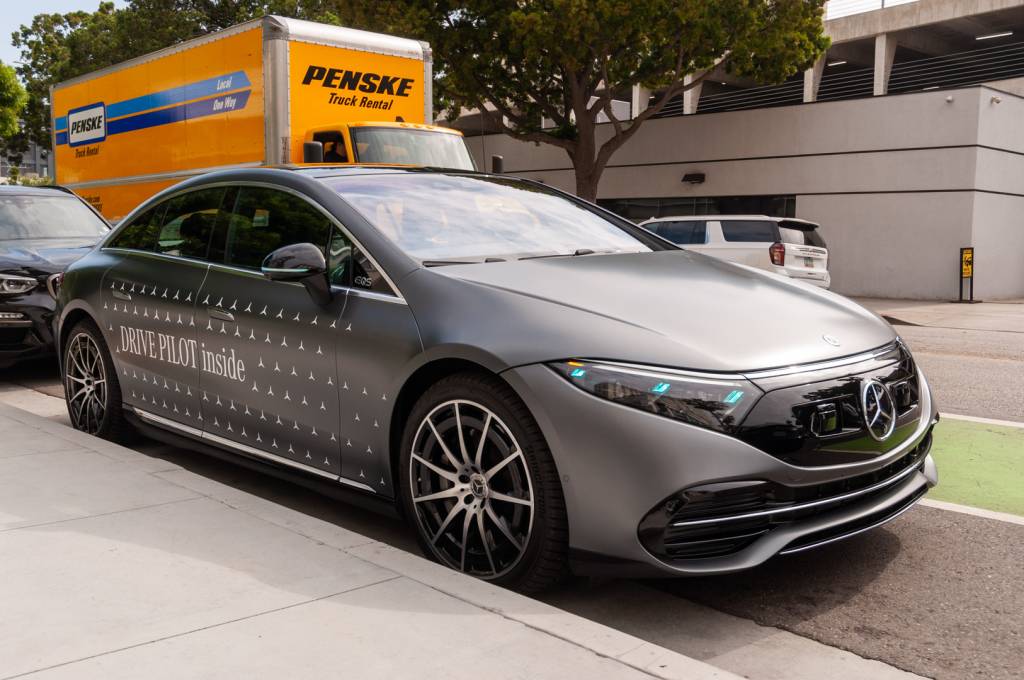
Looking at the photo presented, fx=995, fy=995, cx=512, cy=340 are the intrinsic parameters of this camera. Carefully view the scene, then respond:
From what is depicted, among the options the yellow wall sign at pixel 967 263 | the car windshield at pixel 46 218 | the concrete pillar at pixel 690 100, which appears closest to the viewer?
the car windshield at pixel 46 218

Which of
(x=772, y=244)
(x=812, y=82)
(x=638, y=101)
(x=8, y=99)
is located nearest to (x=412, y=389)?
(x=772, y=244)

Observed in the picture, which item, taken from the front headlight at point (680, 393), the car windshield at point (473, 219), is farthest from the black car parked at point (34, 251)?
the front headlight at point (680, 393)

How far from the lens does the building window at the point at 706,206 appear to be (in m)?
25.9

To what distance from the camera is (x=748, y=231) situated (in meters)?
17.6

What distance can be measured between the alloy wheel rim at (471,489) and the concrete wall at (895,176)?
855 inches

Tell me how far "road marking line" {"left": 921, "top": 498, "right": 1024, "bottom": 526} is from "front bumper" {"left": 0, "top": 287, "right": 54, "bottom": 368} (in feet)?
22.7

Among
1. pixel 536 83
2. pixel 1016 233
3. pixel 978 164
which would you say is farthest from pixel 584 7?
pixel 1016 233

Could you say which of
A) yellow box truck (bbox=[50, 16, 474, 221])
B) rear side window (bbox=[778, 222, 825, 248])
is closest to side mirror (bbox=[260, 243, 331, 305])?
yellow box truck (bbox=[50, 16, 474, 221])

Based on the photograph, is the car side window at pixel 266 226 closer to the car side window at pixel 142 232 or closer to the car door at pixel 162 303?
the car door at pixel 162 303

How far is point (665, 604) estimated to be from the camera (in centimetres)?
367

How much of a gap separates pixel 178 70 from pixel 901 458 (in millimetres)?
13215

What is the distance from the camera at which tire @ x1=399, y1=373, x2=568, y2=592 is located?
3.39 m

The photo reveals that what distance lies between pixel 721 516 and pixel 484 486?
0.86 metres

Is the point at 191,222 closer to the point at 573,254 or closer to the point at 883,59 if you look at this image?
the point at 573,254
